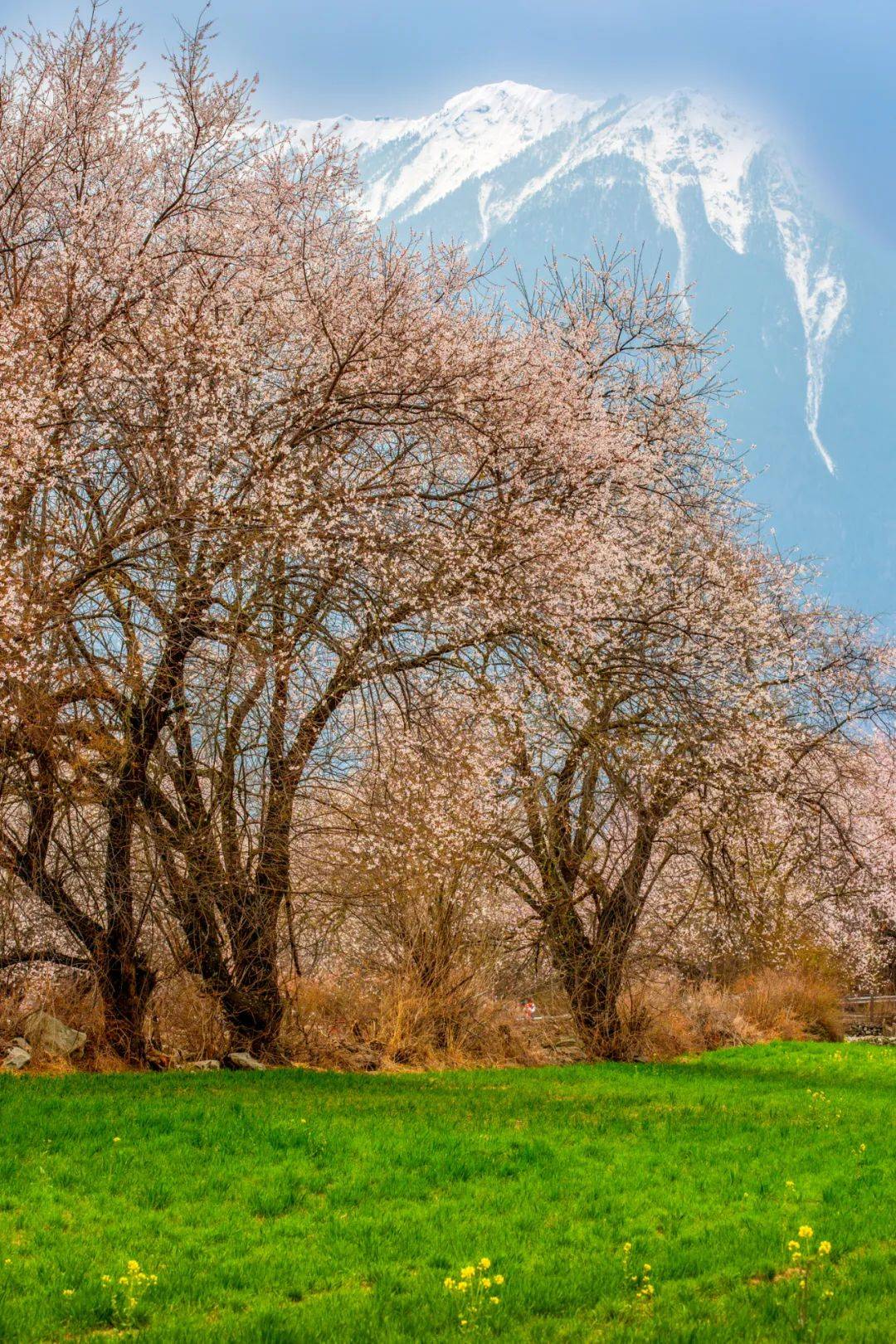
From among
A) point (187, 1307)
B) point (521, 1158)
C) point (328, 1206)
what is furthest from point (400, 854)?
point (187, 1307)

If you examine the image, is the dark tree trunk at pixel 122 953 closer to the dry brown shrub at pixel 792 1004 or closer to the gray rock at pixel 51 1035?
the gray rock at pixel 51 1035

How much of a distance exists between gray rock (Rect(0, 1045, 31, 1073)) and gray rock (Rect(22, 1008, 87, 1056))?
0.37 meters

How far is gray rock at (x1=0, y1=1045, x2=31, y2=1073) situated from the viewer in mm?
10844

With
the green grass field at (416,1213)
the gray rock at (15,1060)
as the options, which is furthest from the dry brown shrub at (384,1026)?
the green grass field at (416,1213)

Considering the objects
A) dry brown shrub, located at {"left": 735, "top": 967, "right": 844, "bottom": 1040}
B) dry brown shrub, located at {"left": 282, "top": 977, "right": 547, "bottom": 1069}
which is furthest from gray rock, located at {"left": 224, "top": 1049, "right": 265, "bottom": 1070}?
dry brown shrub, located at {"left": 735, "top": 967, "right": 844, "bottom": 1040}

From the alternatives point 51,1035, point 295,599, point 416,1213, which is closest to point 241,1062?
point 51,1035

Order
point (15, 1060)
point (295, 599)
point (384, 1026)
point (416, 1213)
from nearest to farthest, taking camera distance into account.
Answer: point (416, 1213), point (15, 1060), point (295, 599), point (384, 1026)

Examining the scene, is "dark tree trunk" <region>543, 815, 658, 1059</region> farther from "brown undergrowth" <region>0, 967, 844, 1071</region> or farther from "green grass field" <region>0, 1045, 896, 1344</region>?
"green grass field" <region>0, 1045, 896, 1344</region>

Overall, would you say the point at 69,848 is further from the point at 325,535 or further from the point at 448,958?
the point at 448,958

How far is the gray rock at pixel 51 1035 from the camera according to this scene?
37.6 feet

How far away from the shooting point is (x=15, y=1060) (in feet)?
35.8

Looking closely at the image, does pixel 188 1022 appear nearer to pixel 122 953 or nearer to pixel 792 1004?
pixel 122 953

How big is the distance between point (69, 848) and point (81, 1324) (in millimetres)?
7287

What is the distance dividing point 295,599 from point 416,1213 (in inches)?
238
